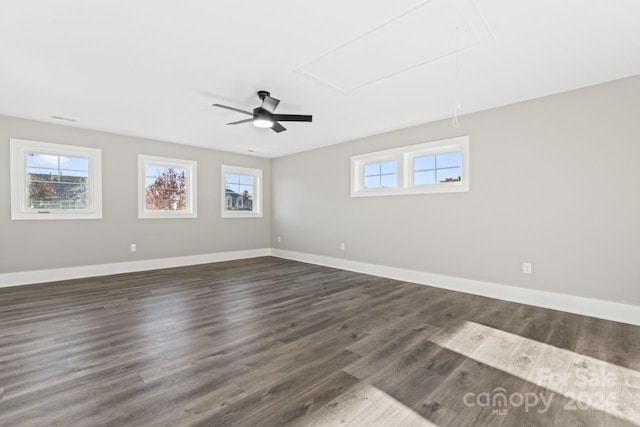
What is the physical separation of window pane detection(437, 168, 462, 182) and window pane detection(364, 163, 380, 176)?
116 centimetres

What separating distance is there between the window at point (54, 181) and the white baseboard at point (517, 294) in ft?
15.4

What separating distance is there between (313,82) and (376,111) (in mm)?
1229

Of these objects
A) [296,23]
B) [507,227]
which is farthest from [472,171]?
[296,23]

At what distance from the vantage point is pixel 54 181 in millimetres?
4645

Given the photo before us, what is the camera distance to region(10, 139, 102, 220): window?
432cm

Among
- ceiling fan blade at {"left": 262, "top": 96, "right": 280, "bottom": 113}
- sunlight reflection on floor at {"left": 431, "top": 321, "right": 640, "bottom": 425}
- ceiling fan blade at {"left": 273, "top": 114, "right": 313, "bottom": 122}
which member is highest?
ceiling fan blade at {"left": 262, "top": 96, "right": 280, "bottom": 113}

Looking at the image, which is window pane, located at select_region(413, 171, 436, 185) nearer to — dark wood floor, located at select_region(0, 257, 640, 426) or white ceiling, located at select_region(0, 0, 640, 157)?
white ceiling, located at select_region(0, 0, 640, 157)

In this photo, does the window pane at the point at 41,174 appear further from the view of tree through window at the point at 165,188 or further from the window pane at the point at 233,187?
the window pane at the point at 233,187

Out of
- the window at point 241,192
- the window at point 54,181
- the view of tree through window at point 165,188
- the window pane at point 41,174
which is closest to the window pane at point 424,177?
the window at point 241,192

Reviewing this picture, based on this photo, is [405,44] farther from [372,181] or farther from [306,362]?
[372,181]

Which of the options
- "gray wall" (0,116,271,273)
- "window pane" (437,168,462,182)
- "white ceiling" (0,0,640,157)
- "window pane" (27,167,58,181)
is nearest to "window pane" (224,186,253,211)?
"gray wall" (0,116,271,273)

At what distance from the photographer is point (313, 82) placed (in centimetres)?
314

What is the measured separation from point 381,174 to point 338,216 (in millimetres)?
1214

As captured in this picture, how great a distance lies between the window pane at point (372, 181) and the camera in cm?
528
